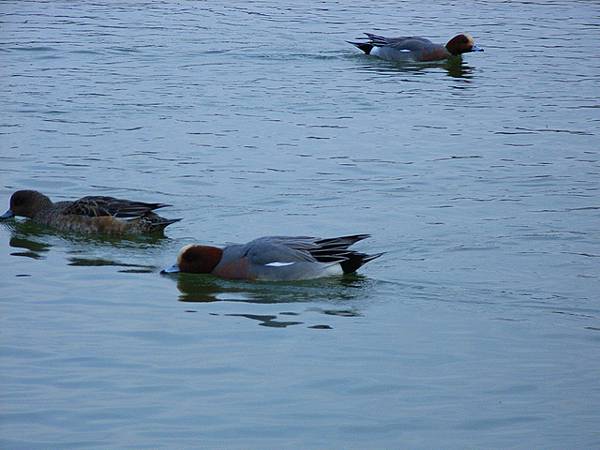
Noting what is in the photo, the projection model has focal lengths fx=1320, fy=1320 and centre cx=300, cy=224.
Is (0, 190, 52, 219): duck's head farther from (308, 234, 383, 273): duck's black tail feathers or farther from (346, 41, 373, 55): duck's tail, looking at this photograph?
(346, 41, 373, 55): duck's tail

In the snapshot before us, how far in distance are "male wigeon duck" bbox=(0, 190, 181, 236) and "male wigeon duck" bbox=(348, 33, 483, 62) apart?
9.71m

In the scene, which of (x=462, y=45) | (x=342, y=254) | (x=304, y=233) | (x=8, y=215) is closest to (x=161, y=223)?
(x=304, y=233)

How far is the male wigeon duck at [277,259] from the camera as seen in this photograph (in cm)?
1016

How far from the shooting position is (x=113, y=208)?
11430 millimetres

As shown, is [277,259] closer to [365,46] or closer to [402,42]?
[402,42]

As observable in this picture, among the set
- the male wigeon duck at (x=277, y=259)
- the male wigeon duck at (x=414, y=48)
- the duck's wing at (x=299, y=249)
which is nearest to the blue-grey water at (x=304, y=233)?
the male wigeon duck at (x=277, y=259)

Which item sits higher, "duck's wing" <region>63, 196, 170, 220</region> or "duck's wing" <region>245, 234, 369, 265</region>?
"duck's wing" <region>63, 196, 170, 220</region>

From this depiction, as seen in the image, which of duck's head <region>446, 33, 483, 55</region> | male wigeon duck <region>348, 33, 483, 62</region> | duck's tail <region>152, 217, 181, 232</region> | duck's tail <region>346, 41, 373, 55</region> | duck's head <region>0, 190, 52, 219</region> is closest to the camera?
duck's tail <region>152, 217, 181, 232</region>

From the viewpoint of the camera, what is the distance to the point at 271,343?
8.55 meters

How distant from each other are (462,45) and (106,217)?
34.2 feet

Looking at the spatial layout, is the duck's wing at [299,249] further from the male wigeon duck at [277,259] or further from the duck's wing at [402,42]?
the duck's wing at [402,42]

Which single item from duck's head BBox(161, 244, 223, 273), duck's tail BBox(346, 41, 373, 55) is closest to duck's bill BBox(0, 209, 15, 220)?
duck's head BBox(161, 244, 223, 273)

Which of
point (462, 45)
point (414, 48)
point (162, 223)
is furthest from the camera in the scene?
point (414, 48)

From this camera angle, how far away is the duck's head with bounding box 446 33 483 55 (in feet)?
67.4
